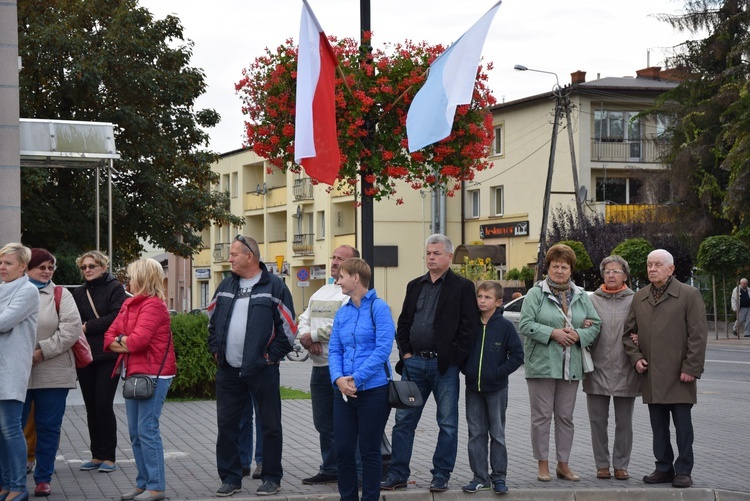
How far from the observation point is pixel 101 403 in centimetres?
959

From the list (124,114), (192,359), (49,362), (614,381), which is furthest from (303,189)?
(49,362)

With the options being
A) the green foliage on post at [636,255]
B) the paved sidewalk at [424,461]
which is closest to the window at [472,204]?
the green foliage on post at [636,255]

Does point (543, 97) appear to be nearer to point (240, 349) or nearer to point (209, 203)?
point (209, 203)

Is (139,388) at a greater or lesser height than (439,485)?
greater

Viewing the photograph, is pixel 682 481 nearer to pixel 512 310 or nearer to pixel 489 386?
pixel 489 386

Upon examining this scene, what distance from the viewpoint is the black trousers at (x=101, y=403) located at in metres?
9.59

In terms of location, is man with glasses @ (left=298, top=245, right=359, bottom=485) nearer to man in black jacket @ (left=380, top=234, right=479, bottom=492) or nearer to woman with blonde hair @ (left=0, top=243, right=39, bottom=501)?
man in black jacket @ (left=380, top=234, right=479, bottom=492)

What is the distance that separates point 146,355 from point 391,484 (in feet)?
6.99

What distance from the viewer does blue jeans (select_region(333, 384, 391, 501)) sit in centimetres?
795

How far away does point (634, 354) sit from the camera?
934 cm

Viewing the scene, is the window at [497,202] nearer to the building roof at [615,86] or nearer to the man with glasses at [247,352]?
the building roof at [615,86]

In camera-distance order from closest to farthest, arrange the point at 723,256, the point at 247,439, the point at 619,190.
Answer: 1. the point at 247,439
2. the point at 723,256
3. the point at 619,190

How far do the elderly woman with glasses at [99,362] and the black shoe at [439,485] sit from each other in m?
2.83

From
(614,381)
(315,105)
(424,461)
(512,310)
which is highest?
(315,105)
